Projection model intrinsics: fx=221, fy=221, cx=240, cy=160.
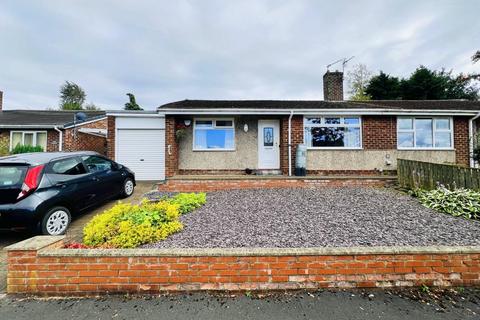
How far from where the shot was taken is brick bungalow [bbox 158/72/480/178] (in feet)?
28.5

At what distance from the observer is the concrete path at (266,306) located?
6.88ft

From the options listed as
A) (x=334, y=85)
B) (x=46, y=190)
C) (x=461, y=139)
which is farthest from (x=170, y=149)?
(x=461, y=139)

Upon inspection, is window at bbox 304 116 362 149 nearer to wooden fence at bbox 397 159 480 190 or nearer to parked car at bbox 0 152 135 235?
wooden fence at bbox 397 159 480 190

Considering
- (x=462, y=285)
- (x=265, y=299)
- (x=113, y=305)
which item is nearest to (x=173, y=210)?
(x=113, y=305)

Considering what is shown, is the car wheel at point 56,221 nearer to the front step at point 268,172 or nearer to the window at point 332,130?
the front step at point 268,172

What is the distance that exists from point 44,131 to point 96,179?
33.3 ft

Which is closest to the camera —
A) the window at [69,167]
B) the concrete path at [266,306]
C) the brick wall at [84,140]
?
the concrete path at [266,306]

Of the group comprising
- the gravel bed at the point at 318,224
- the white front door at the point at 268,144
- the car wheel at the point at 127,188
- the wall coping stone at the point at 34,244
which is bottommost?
the gravel bed at the point at 318,224

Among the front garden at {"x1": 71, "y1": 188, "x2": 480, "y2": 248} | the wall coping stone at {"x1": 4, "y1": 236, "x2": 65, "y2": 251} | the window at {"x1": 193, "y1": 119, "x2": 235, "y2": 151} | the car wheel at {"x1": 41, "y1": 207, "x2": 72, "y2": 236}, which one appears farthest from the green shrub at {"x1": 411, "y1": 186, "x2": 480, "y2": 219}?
the car wheel at {"x1": 41, "y1": 207, "x2": 72, "y2": 236}

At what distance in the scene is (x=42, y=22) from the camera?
8.91 metres

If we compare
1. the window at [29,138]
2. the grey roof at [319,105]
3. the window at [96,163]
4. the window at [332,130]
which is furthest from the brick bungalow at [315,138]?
the window at [29,138]

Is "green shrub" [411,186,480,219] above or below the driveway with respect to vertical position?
above

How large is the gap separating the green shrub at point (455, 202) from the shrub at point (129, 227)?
5492 millimetres

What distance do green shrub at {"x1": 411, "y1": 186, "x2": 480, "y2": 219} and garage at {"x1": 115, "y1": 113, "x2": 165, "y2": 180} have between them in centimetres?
913
